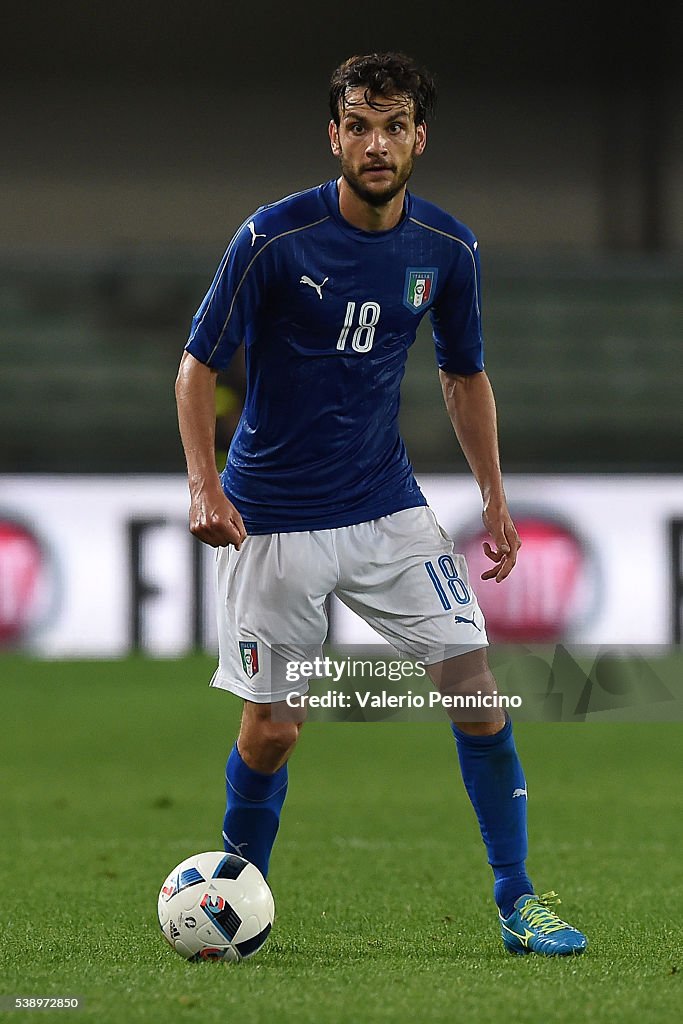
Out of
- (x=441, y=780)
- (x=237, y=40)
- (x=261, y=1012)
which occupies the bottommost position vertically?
(x=441, y=780)

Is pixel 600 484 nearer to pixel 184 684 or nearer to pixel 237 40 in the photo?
pixel 184 684

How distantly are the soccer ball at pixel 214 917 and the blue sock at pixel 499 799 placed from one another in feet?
1.61

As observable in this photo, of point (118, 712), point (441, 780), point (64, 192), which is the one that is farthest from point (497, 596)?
point (64, 192)

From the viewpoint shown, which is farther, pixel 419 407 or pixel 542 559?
pixel 419 407

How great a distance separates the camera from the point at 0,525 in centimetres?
923

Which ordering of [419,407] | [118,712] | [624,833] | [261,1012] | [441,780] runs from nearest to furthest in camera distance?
[261,1012] → [624,833] → [441,780] → [118,712] → [419,407]

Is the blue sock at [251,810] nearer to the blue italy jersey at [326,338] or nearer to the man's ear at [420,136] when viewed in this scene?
the blue italy jersey at [326,338]

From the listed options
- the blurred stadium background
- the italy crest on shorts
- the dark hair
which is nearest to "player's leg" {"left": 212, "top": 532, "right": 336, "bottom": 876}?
the italy crest on shorts

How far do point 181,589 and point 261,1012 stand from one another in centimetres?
655

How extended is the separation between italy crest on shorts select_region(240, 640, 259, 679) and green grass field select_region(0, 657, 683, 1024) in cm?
58

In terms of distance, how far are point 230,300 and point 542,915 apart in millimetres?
1394

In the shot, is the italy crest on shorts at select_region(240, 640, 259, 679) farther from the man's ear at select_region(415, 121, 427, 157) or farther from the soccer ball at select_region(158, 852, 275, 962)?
the man's ear at select_region(415, 121, 427, 157)

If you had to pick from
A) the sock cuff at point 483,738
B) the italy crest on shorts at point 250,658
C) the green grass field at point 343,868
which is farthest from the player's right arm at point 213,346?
the green grass field at point 343,868

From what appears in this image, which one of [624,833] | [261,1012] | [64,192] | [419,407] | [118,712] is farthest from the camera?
[64,192]
